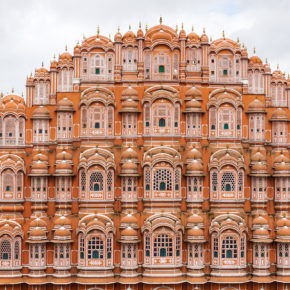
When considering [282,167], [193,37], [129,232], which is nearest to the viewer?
[129,232]

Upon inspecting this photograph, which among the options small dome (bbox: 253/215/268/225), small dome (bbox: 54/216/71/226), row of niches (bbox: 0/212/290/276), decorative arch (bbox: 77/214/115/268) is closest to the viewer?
decorative arch (bbox: 77/214/115/268)

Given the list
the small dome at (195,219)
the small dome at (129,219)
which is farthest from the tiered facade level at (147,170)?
the small dome at (195,219)

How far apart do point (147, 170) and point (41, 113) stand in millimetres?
10560

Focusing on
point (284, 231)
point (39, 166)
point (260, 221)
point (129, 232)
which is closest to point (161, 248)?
point (129, 232)

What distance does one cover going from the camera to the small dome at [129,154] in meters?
44.8

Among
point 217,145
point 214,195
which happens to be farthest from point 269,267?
point 217,145

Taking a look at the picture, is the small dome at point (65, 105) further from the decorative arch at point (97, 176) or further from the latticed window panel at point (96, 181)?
the latticed window panel at point (96, 181)

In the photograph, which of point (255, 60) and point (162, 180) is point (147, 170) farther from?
point (255, 60)

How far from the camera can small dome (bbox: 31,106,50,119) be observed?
45.9m

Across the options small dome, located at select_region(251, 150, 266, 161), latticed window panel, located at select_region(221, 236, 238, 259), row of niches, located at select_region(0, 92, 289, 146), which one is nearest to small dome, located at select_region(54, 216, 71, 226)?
row of niches, located at select_region(0, 92, 289, 146)

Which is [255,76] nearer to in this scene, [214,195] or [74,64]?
[214,195]

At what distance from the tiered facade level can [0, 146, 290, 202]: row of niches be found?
0.11m

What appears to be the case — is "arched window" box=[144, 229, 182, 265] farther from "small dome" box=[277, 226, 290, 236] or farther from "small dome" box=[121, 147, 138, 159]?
"small dome" box=[277, 226, 290, 236]

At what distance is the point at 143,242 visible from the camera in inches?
1751
